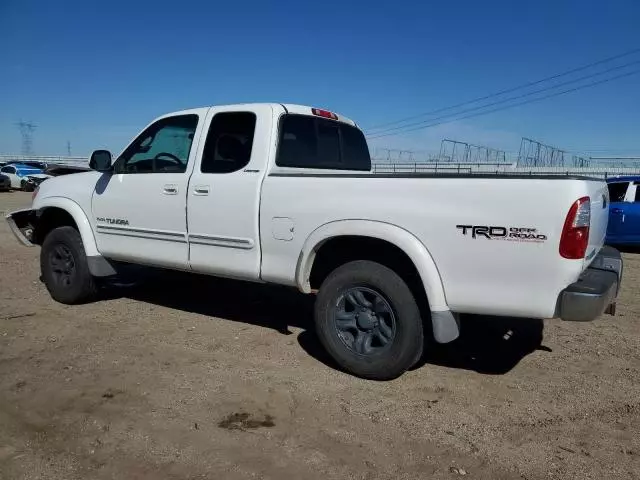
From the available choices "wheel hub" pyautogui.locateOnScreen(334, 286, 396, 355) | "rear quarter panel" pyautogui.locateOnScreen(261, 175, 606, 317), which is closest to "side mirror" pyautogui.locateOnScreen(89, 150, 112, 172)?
"rear quarter panel" pyautogui.locateOnScreen(261, 175, 606, 317)

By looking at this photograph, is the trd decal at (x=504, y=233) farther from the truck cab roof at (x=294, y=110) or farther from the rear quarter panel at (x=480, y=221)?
the truck cab roof at (x=294, y=110)

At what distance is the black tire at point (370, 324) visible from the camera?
3.71 m

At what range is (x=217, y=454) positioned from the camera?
2906 mm

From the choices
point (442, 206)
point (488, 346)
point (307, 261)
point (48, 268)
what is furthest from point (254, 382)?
point (48, 268)

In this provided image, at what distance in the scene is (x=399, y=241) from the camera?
361 centimetres

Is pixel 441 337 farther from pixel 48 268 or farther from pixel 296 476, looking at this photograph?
pixel 48 268

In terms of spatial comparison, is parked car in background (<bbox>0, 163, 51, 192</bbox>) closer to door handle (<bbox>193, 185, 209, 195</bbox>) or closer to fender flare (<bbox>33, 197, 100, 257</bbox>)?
fender flare (<bbox>33, 197, 100, 257</bbox>)

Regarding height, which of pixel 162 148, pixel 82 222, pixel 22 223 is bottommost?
pixel 22 223

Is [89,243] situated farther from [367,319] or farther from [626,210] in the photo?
[626,210]

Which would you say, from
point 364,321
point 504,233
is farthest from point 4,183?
point 504,233

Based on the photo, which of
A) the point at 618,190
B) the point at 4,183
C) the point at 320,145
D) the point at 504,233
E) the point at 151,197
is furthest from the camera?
the point at 4,183

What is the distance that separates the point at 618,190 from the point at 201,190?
31.1 feet

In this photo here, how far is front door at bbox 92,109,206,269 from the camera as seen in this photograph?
4.88 metres

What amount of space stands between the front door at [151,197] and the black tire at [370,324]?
62.4 inches
